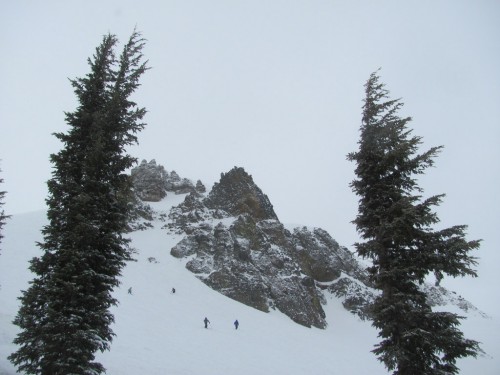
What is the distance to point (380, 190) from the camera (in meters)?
14.2

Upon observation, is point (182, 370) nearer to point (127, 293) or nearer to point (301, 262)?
point (127, 293)

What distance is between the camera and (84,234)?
12344 millimetres

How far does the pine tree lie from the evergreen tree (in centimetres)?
1004

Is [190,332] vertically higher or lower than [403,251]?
lower

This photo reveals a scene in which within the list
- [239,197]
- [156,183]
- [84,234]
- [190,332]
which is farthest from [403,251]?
[156,183]

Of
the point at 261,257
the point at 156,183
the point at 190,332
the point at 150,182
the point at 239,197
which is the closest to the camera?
the point at 190,332

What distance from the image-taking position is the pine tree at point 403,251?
11734 mm

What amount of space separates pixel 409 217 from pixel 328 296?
52.9 meters

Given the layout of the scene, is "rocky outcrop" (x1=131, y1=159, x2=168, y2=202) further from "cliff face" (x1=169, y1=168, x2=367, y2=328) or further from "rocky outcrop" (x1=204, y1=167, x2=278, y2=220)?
"rocky outcrop" (x1=204, y1=167, x2=278, y2=220)

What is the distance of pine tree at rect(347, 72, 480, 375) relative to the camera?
11734 millimetres

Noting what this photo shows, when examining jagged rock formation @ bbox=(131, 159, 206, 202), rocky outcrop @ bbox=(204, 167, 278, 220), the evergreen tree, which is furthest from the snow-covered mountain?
the evergreen tree

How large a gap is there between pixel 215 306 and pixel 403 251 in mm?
32859

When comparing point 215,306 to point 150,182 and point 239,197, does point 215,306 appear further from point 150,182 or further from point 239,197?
point 150,182

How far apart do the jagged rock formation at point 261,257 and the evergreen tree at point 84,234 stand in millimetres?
36274
